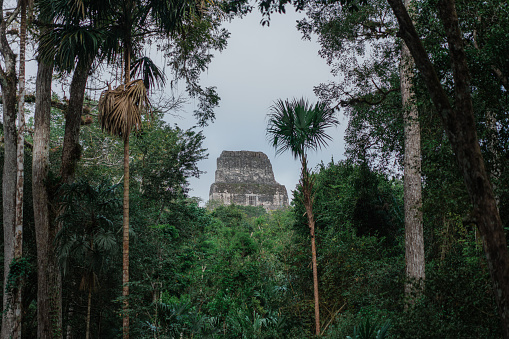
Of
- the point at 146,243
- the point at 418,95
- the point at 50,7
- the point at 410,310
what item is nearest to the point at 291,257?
the point at 146,243

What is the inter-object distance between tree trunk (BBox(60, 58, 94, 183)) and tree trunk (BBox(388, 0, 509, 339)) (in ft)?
22.7

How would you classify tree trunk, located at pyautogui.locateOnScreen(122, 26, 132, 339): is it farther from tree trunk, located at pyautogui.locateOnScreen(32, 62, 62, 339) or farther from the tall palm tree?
tree trunk, located at pyautogui.locateOnScreen(32, 62, 62, 339)

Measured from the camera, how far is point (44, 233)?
28.4 ft

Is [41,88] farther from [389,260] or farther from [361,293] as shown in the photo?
[389,260]

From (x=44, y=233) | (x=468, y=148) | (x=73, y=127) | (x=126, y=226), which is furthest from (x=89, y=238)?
(x=468, y=148)

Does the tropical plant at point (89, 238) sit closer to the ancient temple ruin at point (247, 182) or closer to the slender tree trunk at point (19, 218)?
the slender tree trunk at point (19, 218)

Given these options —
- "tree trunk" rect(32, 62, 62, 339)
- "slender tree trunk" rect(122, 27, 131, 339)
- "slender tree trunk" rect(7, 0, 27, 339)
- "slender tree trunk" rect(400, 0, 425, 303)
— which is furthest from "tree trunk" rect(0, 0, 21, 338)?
"slender tree trunk" rect(400, 0, 425, 303)

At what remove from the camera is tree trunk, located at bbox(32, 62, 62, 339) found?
839cm

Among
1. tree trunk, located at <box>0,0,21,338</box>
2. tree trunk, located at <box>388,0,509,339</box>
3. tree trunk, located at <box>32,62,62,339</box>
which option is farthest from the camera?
tree trunk, located at <box>0,0,21,338</box>

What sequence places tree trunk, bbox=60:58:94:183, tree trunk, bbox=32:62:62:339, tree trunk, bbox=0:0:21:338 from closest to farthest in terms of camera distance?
1. tree trunk, bbox=32:62:62:339
2. tree trunk, bbox=60:58:94:183
3. tree trunk, bbox=0:0:21:338

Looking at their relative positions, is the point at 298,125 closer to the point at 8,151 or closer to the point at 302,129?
the point at 302,129

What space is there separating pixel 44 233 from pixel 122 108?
337 centimetres

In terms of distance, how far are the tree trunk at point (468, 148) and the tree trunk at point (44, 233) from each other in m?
7.52

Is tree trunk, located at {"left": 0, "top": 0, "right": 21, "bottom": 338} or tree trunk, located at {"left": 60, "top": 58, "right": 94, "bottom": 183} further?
tree trunk, located at {"left": 0, "top": 0, "right": 21, "bottom": 338}
